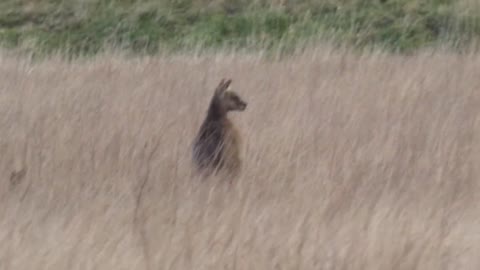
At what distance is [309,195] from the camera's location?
23.6ft

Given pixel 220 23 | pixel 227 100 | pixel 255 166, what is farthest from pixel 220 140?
pixel 220 23

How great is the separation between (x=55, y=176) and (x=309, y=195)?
189 cm

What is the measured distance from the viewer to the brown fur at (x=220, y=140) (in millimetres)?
8211

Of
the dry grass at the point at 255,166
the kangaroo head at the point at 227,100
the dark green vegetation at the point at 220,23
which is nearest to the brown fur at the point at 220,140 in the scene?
the kangaroo head at the point at 227,100

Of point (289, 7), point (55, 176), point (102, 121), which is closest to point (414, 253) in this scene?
point (55, 176)

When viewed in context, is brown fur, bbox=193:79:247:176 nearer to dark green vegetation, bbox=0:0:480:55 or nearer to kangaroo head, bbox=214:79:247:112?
kangaroo head, bbox=214:79:247:112

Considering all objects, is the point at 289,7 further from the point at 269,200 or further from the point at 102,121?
the point at 269,200

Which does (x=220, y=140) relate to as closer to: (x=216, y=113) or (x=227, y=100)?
(x=216, y=113)

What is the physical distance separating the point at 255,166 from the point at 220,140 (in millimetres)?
322

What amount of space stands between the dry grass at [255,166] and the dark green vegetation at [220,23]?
14.3 ft

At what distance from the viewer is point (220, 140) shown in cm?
860

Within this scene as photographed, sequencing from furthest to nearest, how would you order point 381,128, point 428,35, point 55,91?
point 428,35 < point 55,91 < point 381,128

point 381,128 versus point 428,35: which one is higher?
point 428,35

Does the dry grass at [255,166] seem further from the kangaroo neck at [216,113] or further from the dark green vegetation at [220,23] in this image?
the dark green vegetation at [220,23]
